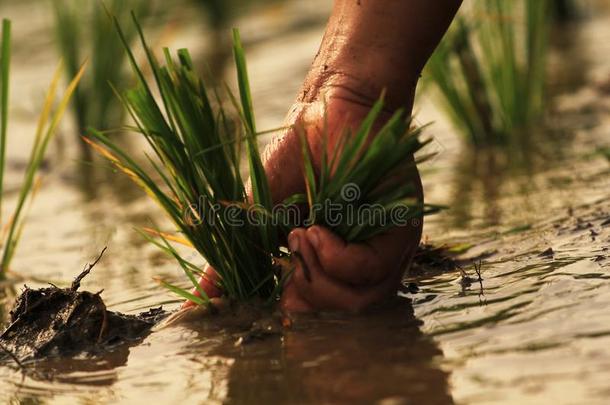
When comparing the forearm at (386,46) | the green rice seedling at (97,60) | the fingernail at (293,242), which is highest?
the green rice seedling at (97,60)

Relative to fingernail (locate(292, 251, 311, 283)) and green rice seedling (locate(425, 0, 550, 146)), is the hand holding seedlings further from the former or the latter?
Answer: green rice seedling (locate(425, 0, 550, 146))

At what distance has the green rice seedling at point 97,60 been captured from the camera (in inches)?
199

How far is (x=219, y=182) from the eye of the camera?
2102 millimetres

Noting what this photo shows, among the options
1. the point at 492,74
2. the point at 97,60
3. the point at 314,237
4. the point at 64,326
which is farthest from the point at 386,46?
the point at 97,60

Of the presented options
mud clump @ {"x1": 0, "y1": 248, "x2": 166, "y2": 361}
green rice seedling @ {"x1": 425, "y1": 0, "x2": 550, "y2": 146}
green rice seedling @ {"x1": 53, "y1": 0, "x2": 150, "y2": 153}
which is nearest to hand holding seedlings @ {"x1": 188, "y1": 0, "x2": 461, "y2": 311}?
mud clump @ {"x1": 0, "y1": 248, "x2": 166, "y2": 361}

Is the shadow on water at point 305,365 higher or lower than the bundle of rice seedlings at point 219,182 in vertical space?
lower

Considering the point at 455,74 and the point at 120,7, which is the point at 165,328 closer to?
the point at 455,74

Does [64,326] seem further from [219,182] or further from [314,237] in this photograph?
[314,237]

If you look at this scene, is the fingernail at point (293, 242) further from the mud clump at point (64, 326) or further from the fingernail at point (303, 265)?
the mud clump at point (64, 326)

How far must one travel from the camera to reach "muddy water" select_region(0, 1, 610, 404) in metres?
1.65

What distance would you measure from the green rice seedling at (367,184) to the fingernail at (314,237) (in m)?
0.05

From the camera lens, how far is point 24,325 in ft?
7.01

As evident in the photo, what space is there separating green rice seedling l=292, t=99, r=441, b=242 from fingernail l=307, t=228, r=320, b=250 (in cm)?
5

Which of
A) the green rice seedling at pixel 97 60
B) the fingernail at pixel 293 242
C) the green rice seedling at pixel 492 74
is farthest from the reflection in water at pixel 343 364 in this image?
the green rice seedling at pixel 97 60
